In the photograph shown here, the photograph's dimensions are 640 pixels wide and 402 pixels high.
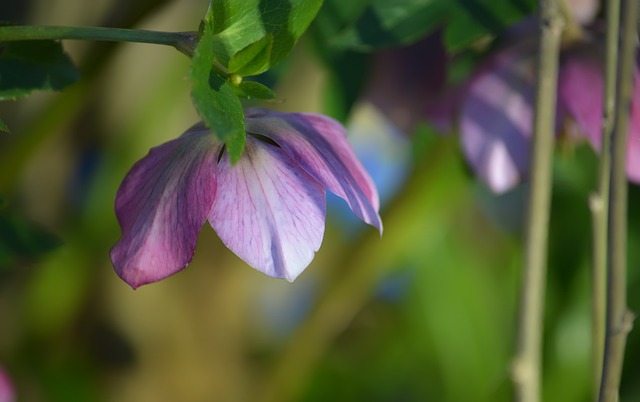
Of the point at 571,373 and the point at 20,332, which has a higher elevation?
the point at 20,332

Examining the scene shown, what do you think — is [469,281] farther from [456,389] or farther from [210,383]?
[210,383]

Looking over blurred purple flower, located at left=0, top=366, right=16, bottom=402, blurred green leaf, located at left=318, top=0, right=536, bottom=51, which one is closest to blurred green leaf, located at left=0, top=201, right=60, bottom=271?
blurred purple flower, located at left=0, top=366, right=16, bottom=402

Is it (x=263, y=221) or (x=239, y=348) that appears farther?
(x=239, y=348)

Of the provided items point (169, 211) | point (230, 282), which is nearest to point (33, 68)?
point (169, 211)

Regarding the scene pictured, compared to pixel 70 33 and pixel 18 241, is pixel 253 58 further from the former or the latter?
pixel 18 241

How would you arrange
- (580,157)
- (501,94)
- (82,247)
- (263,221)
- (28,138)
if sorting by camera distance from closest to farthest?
(263,221) < (501,94) < (28,138) < (580,157) < (82,247)

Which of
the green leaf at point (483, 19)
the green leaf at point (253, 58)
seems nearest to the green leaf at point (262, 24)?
the green leaf at point (253, 58)

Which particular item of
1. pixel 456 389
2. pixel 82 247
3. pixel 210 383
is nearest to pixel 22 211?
pixel 82 247
